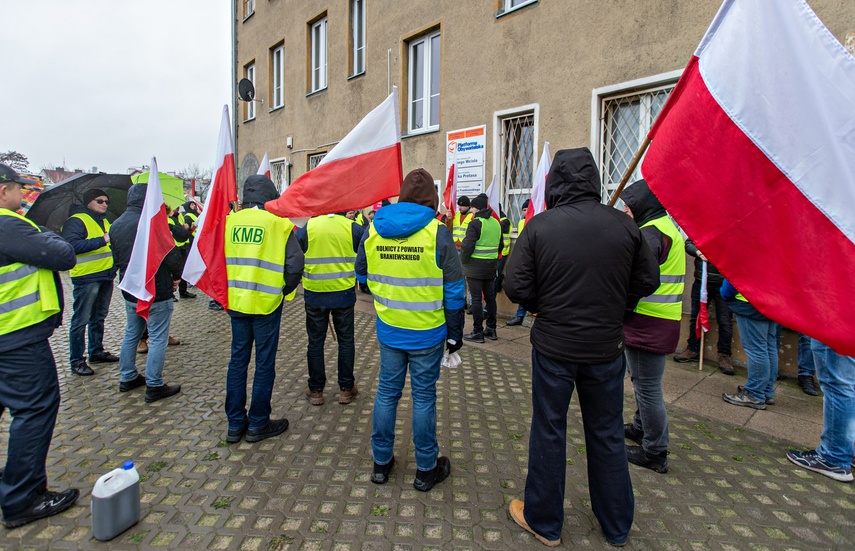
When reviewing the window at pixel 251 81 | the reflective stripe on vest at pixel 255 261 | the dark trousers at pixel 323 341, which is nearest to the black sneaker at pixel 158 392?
the dark trousers at pixel 323 341

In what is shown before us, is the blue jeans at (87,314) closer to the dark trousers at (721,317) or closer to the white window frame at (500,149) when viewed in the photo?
the white window frame at (500,149)

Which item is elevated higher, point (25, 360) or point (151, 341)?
point (25, 360)

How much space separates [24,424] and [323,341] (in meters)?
2.22

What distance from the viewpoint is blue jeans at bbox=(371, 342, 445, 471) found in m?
3.02

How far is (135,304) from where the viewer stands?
15.4 ft

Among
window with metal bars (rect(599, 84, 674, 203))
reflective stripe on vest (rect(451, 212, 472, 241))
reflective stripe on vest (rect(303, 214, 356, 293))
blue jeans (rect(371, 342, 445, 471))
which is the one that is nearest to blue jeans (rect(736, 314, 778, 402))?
window with metal bars (rect(599, 84, 674, 203))

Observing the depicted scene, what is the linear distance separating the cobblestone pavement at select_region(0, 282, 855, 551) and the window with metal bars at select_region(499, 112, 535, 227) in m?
4.39

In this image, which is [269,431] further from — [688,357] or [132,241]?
[688,357]

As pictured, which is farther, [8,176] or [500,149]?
[500,149]

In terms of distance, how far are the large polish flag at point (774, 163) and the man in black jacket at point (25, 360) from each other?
361cm

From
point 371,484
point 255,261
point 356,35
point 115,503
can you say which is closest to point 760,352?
point 371,484

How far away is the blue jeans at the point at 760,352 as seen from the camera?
4.21 metres

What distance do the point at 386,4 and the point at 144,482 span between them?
10805mm

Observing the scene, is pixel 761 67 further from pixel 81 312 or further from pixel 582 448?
pixel 81 312
